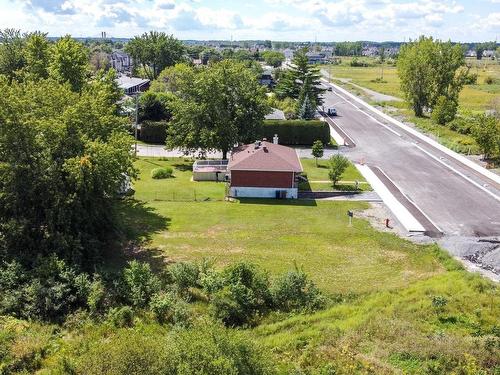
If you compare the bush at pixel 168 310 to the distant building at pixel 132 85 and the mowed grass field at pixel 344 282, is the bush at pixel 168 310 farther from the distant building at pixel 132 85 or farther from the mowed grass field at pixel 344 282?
the distant building at pixel 132 85

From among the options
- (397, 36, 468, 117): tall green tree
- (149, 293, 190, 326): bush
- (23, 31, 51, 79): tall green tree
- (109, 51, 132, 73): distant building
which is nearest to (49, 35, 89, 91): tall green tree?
(23, 31, 51, 79): tall green tree

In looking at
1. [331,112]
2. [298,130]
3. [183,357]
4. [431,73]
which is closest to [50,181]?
[183,357]

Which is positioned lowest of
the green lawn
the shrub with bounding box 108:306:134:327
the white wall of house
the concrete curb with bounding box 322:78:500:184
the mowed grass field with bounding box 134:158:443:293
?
the shrub with bounding box 108:306:134:327

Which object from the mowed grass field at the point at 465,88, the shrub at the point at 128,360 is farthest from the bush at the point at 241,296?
the mowed grass field at the point at 465,88

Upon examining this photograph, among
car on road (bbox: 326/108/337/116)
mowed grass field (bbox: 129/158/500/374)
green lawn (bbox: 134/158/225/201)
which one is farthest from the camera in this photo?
car on road (bbox: 326/108/337/116)

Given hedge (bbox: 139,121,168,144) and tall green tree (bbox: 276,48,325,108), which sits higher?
tall green tree (bbox: 276,48,325,108)

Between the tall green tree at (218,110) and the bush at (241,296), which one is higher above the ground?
the tall green tree at (218,110)

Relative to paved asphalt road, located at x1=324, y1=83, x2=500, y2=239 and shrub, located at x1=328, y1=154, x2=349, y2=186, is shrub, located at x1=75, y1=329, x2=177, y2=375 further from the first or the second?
shrub, located at x1=328, y1=154, x2=349, y2=186
